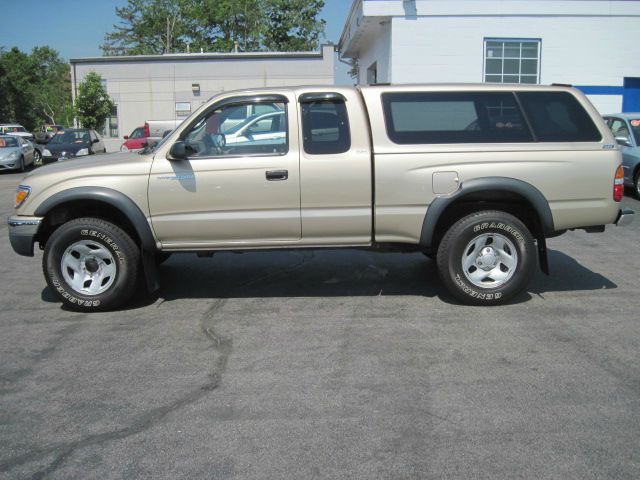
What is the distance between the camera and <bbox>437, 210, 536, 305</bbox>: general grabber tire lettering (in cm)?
622

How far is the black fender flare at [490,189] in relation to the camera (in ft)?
20.0

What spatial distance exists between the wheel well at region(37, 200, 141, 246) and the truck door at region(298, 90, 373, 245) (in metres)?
1.70

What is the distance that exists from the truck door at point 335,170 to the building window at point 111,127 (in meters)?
35.4

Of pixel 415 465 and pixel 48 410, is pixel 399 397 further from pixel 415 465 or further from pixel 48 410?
pixel 48 410

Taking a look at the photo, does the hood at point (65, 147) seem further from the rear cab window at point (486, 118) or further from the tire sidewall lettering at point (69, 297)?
the rear cab window at point (486, 118)

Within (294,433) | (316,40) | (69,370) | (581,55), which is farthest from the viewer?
(316,40)

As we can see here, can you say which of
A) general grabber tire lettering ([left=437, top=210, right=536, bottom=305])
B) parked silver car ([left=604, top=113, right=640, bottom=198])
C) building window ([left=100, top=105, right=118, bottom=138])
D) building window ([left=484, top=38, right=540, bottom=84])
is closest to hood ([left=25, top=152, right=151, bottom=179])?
general grabber tire lettering ([left=437, top=210, right=536, bottom=305])

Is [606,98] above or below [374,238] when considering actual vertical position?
above

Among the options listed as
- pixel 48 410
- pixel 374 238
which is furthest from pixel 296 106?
pixel 48 410

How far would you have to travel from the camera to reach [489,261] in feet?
20.7

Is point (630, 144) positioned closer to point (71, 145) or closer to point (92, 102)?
point (71, 145)

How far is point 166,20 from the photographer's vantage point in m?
65.6

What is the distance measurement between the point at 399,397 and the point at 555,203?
9.23 ft

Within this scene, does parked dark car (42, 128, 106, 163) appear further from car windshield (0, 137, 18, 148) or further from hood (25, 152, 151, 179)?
hood (25, 152, 151, 179)
